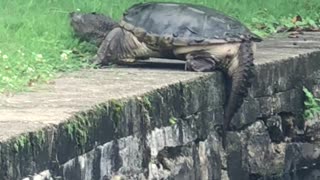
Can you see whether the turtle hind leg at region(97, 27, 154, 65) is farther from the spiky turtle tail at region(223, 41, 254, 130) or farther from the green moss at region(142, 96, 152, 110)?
the green moss at region(142, 96, 152, 110)

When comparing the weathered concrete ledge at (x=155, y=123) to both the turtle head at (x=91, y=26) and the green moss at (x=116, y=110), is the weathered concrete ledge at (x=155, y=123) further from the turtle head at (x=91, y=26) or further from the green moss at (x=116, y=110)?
the turtle head at (x=91, y=26)

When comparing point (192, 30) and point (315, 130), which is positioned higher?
point (192, 30)

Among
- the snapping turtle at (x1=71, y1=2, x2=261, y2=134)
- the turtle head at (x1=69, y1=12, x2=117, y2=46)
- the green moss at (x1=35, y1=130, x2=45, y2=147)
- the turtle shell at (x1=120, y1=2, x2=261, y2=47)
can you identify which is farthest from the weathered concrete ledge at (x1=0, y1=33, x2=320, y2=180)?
the turtle head at (x1=69, y1=12, x2=117, y2=46)

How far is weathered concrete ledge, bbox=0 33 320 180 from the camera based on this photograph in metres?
5.12

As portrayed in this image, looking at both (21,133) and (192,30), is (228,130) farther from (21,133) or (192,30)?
(21,133)

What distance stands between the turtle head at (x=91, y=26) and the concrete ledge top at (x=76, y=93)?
804mm

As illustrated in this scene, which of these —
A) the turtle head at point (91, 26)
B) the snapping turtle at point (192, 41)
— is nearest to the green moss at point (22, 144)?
the snapping turtle at point (192, 41)

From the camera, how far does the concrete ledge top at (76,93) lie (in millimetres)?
5160

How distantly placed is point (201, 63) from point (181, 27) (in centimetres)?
28

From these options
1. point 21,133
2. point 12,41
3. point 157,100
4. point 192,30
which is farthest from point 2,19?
point 21,133

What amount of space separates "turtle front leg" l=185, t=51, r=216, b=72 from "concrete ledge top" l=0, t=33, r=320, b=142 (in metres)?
0.08

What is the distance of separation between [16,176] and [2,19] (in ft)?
11.8

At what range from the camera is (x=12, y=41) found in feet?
24.8

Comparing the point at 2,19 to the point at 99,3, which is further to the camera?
the point at 99,3
